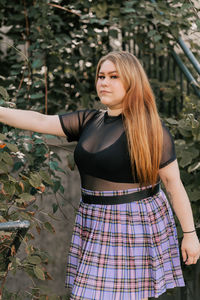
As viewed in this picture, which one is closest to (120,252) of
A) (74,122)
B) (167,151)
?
(167,151)

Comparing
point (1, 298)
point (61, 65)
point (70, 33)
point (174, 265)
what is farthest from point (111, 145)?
point (70, 33)

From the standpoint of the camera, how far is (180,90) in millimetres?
3938

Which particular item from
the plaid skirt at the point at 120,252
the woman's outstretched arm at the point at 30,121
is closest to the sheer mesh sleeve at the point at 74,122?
the woman's outstretched arm at the point at 30,121

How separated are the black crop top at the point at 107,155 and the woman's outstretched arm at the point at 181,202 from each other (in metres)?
0.05

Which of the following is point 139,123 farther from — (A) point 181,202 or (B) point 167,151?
(A) point 181,202

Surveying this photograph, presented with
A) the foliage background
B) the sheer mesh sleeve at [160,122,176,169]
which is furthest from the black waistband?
the foliage background

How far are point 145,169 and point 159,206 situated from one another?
0.85 ft

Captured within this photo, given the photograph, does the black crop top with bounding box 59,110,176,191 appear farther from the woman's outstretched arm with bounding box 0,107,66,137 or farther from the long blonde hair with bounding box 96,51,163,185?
the woman's outstretched arm with bounding box 0,107,66,137

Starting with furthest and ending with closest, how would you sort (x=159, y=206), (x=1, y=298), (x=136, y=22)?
(x=136, y=22) < (x=1, y=298) < (x=159, y=206)

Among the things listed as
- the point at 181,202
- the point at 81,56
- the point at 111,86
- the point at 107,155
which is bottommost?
the point at 181,202

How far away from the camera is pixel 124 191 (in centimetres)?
217

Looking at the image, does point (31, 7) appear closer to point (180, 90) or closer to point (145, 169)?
point (180, 90)

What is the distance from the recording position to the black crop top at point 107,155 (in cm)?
212

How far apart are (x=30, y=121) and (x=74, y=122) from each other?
0.72ft
